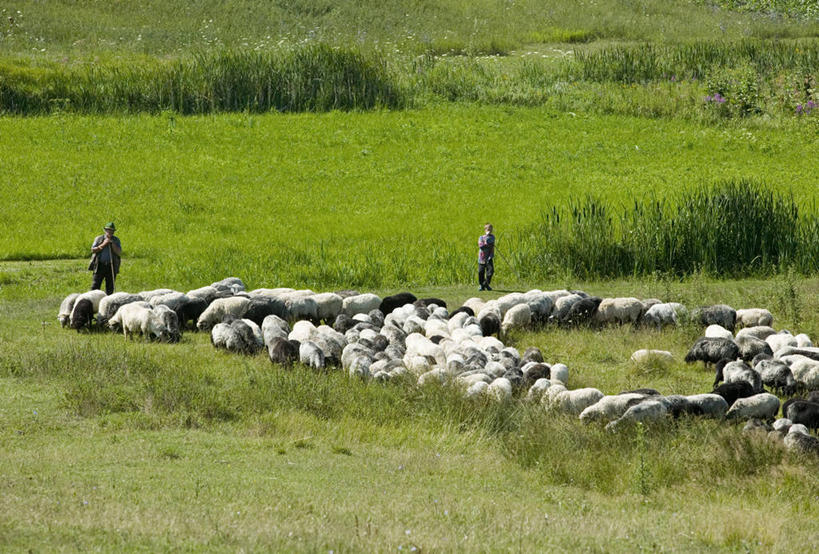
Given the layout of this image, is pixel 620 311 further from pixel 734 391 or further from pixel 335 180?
pixel 335 180

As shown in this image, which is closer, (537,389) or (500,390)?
(500,390)

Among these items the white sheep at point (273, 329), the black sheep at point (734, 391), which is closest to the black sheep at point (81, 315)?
the white sheep at point (273, 329)

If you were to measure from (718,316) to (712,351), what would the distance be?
258 centimetres

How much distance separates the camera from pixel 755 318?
18953mm

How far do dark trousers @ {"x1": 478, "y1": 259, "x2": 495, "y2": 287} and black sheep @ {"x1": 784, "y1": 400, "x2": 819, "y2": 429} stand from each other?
1133 centimetres

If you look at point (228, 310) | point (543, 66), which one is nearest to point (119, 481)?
point (228, 310)

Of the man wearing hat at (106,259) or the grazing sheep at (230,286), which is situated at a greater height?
the man wearing hat at (106,259)

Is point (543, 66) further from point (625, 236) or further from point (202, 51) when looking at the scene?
point (625, 236)

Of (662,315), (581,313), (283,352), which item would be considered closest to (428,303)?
(581,313)

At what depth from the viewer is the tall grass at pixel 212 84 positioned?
42562 millimetres

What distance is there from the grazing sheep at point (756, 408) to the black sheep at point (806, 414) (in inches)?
13.5

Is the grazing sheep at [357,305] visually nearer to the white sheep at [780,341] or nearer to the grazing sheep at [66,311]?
the grazing sheep at [66,311]

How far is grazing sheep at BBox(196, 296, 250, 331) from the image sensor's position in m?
18.9

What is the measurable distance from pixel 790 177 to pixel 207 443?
30.2m
